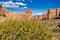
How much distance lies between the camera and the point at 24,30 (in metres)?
11.3

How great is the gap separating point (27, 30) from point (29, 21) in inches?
33.6

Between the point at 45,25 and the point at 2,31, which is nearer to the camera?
the point at 2,31

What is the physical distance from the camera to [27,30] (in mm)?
11273

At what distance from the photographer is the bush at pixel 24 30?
10883 mm

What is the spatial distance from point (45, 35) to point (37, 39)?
0.65m

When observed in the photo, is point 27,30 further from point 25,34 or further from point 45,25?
point 45,25

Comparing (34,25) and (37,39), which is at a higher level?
(34,25)

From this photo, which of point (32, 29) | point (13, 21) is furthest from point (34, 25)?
point (13, 21)

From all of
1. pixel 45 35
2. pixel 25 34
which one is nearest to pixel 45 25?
pixel 45 35

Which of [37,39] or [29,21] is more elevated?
[29,21]

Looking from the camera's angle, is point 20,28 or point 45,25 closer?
point 20,28

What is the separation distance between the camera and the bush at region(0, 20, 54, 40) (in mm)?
10883

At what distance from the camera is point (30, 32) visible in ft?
36.5

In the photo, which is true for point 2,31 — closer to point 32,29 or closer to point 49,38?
point 32,29
